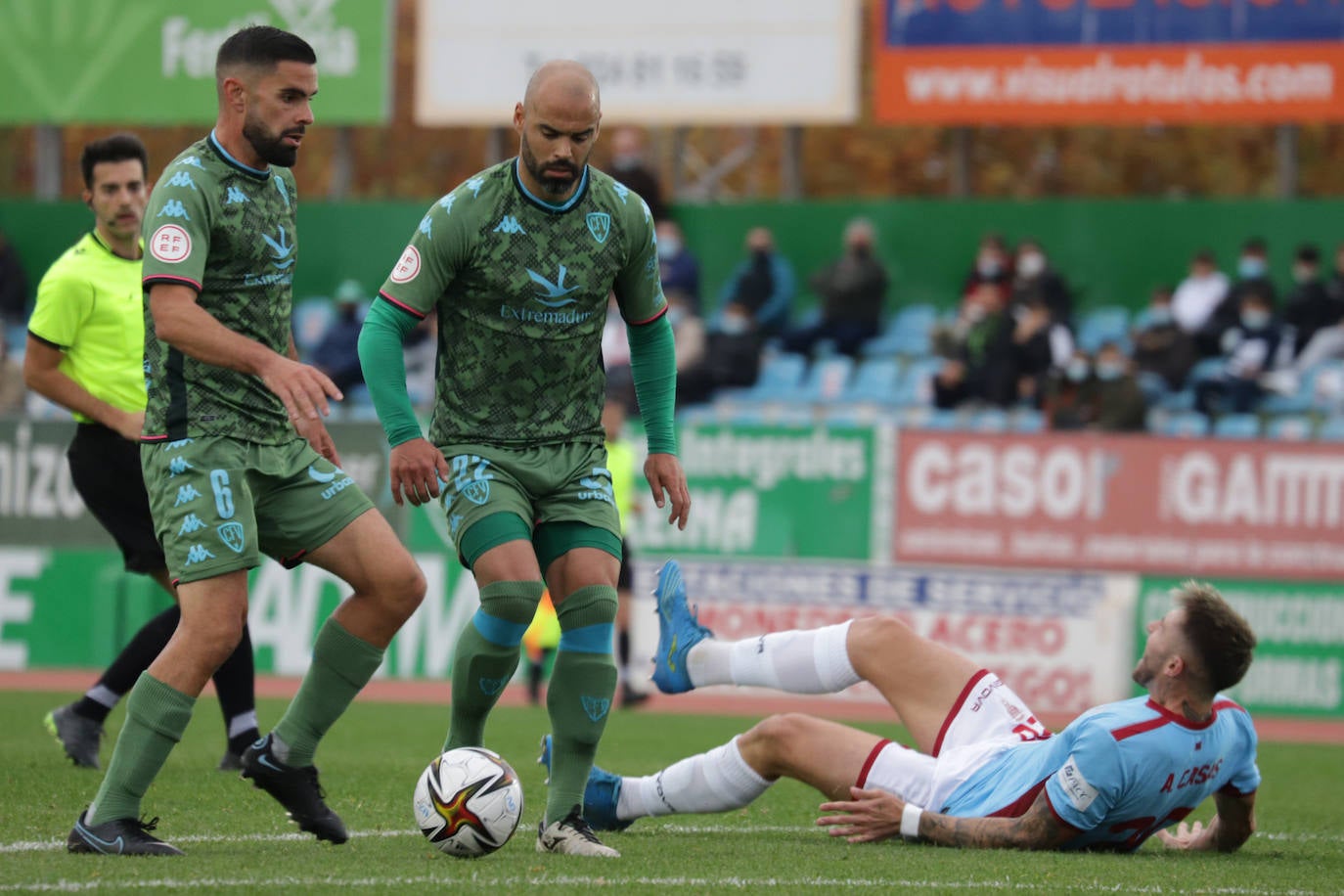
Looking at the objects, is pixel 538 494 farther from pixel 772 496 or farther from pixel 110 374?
pixel 772 496

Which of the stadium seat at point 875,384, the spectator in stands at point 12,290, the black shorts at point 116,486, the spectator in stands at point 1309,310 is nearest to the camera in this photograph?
the black shorts at point 116,486

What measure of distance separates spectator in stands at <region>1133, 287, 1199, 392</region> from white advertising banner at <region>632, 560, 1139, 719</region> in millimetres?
3291

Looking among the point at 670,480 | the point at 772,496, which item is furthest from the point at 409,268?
the point at 772,496

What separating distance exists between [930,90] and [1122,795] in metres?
12.9

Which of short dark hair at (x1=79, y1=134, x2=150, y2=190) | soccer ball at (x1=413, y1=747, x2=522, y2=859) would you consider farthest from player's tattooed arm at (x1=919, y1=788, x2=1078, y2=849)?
short dark hair at (x1=79, y1=134, x2=150, y2=190)

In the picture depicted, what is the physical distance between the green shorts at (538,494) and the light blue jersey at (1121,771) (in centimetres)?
138

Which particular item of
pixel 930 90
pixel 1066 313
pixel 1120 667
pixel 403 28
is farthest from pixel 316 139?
pixel 1120 667

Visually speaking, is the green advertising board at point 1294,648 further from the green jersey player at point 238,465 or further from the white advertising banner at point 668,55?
the green jersey player at point 238,465

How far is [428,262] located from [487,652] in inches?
45.2

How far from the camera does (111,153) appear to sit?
756 centimetres

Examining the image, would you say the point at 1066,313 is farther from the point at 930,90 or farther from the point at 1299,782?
the point at 1299,782

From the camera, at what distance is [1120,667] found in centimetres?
1290

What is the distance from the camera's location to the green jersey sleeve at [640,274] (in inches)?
223

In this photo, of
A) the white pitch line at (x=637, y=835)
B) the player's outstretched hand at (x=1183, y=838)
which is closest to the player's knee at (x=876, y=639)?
the white pitch line at (x=637, y=835)
